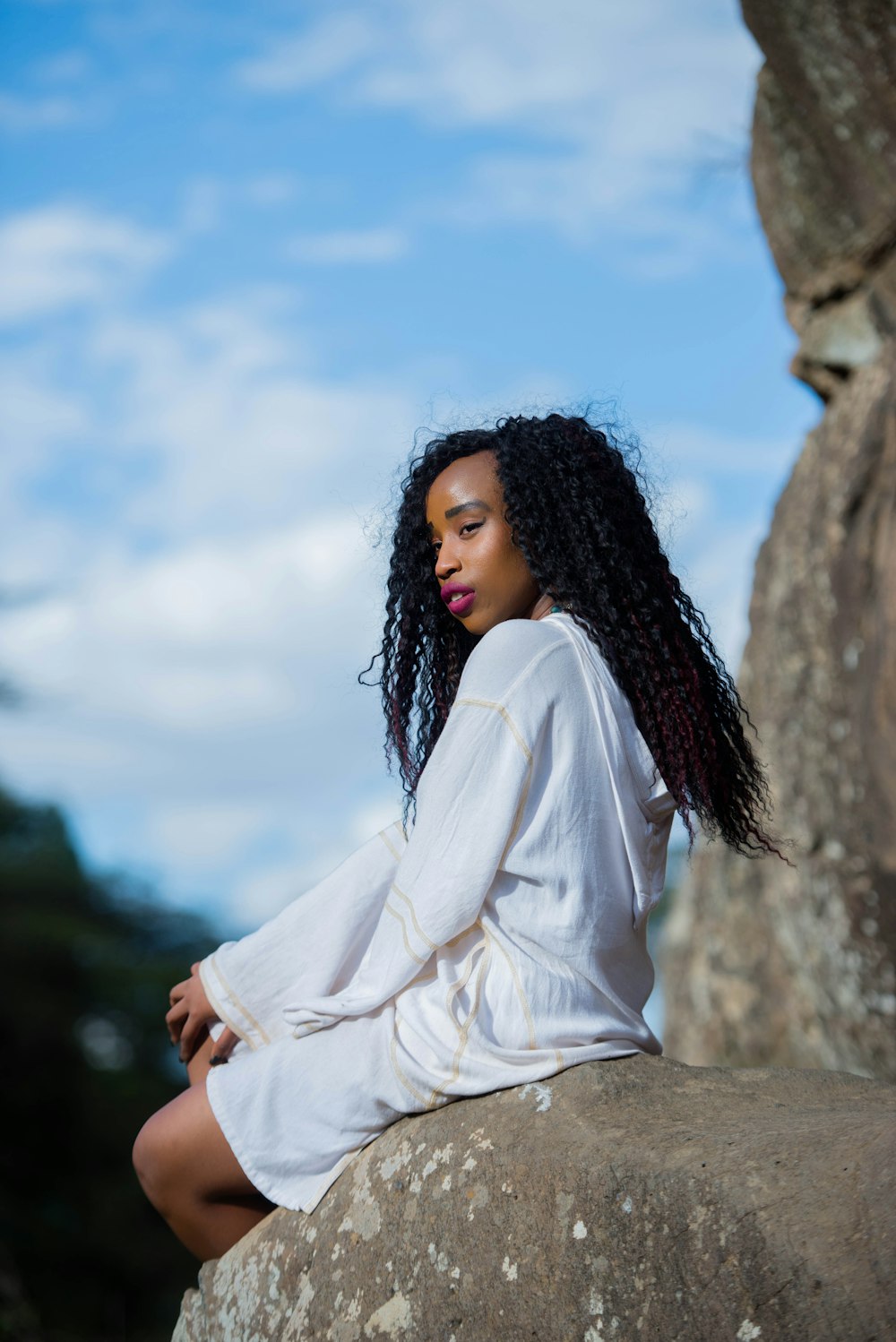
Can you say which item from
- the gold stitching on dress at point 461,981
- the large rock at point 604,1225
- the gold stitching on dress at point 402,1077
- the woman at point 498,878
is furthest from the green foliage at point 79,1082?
the gold stitching on dress at point 461,981

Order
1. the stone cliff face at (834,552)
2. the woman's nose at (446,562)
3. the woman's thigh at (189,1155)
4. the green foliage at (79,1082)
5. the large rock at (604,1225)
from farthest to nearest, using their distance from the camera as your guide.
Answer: the green foliage at (79,1082), the stone cliff face at (834,552), the woman's nose at (446,562), the woman's thigh at (189,1155), the large rock at (604,1225)

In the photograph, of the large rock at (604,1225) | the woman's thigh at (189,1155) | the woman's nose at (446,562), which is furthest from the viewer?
the woman's nose at (446,562)

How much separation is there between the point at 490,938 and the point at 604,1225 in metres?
0.55

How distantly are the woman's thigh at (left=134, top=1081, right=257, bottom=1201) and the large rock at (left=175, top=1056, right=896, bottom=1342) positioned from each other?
0.13 m

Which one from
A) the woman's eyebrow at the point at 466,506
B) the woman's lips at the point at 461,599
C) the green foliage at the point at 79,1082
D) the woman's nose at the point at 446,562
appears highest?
the woman's eyebrow at the point at 466,506

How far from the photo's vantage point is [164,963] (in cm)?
2045

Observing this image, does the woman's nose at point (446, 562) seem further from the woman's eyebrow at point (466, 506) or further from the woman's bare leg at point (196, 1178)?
the woman's bare leg at point (196, 1178)

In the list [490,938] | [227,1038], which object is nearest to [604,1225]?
[490,938]

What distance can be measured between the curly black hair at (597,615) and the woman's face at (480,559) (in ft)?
0.11

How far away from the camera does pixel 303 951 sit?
9.23 ft

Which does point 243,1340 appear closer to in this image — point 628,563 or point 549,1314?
point 549,1314

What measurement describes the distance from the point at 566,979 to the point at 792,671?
429 centimetres

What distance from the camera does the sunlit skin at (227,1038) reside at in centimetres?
260

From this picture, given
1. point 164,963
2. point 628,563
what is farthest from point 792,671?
point 164,963
